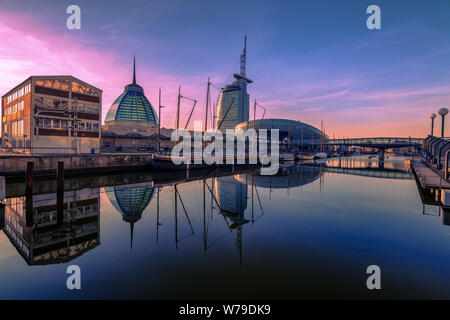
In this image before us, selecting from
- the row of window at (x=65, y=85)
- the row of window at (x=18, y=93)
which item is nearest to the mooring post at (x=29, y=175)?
the row of window at (x=65, y=85)

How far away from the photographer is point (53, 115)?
1667 inches

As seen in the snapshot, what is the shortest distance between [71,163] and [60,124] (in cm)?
1420

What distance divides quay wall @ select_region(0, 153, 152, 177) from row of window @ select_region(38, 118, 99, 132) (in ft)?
38.3

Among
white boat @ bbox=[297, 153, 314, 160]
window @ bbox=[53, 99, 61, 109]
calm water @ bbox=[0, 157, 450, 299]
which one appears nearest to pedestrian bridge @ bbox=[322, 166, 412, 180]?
calm water @ bbox=[0, 157, 450, 299]

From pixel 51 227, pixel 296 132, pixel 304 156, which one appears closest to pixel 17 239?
pixel 51 227

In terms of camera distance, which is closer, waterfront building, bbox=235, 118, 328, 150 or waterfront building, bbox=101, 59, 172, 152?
waterfront building, bbox=101, 59, 172, 152

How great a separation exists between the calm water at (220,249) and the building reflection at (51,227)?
2.1 inches

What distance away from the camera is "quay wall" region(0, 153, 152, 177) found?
2895 cm

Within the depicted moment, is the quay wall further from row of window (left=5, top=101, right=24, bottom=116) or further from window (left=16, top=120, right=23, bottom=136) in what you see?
row of window (left=5, top=101, right=24, bottom=116)

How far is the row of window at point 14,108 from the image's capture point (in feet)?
145

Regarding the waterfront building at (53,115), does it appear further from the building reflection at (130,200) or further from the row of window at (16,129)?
the building reflection at (130,200)

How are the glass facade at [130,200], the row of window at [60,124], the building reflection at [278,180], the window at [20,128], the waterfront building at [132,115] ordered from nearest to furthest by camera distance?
the glass facade at [130,200] → the building reflection at [278,180] → the row of window at [60,124] → the window at [20,128] → the waterfront building at [132,115]

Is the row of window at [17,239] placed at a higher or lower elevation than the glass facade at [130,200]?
lower

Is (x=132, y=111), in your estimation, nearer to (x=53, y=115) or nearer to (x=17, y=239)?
(x=53, y=115)
